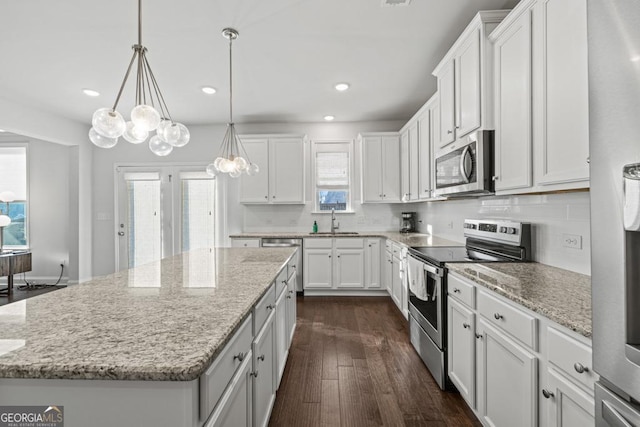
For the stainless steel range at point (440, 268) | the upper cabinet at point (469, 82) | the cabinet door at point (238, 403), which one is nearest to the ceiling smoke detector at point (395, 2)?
the upper cabinet at point (469, 82)

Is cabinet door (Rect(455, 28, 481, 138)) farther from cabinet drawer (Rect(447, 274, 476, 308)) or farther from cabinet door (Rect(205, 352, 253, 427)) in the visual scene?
cabinet door (Rect(205, 352, 253, 427))

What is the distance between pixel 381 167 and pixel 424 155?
45.8 inches

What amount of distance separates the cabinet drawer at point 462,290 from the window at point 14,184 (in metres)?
6.95

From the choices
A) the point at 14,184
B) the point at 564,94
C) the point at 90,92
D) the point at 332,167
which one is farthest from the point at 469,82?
the point at 14,184

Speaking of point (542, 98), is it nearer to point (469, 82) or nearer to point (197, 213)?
point (469, 82)

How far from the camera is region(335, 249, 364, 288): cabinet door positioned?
447cm

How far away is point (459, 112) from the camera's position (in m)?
2.43

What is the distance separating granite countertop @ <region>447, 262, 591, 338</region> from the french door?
4.36 m

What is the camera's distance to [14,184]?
5.54 m

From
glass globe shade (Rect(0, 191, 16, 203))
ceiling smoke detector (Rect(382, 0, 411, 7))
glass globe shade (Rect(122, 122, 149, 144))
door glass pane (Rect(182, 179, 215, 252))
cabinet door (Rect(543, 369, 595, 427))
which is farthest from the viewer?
door glass pane (Rect(182, 179, 215, 252))

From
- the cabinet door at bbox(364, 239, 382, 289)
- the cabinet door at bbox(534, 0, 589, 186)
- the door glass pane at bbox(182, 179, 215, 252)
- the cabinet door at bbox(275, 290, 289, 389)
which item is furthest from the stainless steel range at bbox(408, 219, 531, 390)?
the door glass pane at bbox(182, 179, 215, 252)

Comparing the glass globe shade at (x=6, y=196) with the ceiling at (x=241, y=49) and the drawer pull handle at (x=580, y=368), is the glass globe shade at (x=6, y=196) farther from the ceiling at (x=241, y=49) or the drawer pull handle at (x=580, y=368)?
the drawer pull handle at (x=580, y=368)

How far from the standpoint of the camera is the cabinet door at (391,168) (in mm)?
4688

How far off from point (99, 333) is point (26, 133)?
5.07 meters
